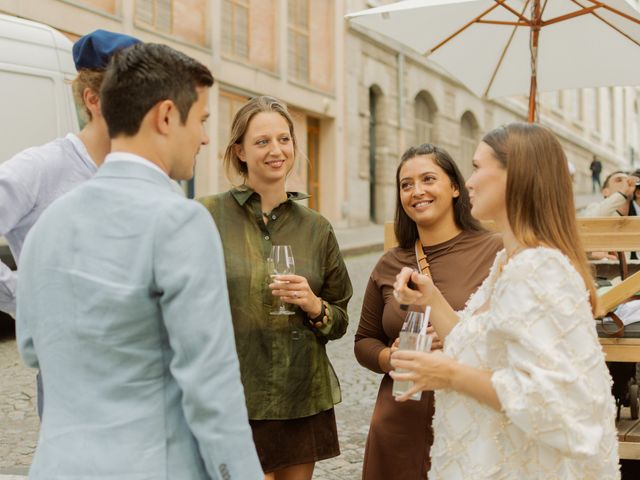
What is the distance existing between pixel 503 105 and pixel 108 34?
3040 cm

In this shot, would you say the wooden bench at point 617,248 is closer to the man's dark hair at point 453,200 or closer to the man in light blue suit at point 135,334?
the man's dark hair at point 453,200

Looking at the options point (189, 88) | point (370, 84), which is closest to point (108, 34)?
point (189, 88)

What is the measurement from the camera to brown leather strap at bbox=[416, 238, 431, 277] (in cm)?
330

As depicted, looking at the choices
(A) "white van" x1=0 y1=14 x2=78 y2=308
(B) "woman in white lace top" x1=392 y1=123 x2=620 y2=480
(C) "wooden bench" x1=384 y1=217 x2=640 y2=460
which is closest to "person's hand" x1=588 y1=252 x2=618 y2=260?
(C) "wooden bench" x1=384 y1=217 x2=640 y2=460

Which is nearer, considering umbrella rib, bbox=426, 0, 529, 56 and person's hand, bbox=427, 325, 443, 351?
person's hand, bbox=427, 325, 443, 351

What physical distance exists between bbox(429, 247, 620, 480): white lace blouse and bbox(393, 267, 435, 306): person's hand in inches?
13.8

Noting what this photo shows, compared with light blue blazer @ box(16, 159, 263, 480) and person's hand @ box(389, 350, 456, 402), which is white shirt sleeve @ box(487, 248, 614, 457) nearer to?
person's hand @ box(389, 350, 456, 402)

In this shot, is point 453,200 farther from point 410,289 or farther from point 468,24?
point 468,24

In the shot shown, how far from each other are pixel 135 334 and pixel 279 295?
1188mm

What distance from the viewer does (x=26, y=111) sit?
7.98m

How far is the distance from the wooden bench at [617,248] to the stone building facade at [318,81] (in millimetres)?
10336

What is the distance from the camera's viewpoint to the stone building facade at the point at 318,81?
15156 millimetres

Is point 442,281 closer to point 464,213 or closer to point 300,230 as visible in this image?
point 464,213

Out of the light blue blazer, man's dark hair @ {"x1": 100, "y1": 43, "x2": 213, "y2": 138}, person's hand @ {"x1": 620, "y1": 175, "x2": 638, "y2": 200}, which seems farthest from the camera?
person's hand @ {"x1": 620, "y1": 175, "x2": 638, "y2": 200}
